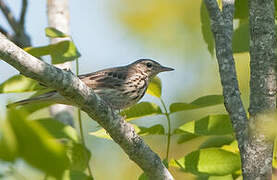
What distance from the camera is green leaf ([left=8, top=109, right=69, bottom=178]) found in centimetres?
105

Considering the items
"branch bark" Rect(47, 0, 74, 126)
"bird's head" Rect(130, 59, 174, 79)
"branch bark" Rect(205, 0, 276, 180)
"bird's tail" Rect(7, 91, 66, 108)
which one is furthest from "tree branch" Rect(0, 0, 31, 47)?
"branch bark" Rect(205, 0, 276, 180)

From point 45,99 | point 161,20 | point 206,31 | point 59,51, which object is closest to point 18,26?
point 45,99

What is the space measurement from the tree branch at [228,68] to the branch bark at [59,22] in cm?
274

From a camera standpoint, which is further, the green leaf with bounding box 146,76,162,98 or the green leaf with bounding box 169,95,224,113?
the green leaf with bounding box 146,76,162,98

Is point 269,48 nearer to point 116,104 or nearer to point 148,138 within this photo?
point 116,104

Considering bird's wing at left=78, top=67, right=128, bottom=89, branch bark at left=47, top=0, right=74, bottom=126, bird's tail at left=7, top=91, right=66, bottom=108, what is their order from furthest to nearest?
1. bird's wing at left=78, top=67, right=128, bottom=89
2. branch bark at left=47, top=0, right=74, bottom=126
3. bird's tail at left=7, top=91, right=66, bottom=108

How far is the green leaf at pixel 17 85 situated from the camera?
3766mm

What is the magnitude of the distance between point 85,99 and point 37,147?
1814 millimetres

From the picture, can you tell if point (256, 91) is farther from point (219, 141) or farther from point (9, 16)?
point (9, 16)

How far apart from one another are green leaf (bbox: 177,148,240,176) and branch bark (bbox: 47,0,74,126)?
2527 mm

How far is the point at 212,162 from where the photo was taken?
134 inches

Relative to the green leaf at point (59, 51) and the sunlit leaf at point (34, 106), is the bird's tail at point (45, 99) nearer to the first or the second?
the sunlit leaf at point (34, 106)

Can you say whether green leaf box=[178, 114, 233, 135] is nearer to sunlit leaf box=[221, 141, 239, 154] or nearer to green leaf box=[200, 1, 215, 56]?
sunlit leaf box=[221, 141, 239, 154]

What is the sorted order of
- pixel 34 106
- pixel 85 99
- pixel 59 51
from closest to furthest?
pixel 85 99 < pixel 59 51 < pixel 34 106
